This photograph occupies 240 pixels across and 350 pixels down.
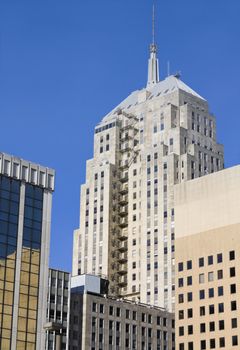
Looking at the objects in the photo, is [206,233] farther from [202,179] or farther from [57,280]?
[57,280]

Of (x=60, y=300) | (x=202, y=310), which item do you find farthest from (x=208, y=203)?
(x=60, y=300)

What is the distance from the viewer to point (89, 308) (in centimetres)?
17012

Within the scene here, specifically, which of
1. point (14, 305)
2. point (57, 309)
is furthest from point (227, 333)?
point (14, 305)

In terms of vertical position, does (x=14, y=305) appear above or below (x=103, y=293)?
below

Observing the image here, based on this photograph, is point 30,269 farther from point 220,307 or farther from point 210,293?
point 220,307

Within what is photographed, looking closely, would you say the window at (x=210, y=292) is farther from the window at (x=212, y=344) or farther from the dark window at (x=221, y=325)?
the window at (x=212, y=344)

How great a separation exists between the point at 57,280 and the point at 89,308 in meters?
16.9

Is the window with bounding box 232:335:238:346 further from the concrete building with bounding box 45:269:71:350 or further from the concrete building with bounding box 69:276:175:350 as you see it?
the concrete building with bounding box 45:269:71:350

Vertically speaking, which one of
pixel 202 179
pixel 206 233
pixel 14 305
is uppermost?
pixel 202 179

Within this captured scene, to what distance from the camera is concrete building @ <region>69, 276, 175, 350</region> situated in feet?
553

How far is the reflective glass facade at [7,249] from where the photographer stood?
13000 centimetres

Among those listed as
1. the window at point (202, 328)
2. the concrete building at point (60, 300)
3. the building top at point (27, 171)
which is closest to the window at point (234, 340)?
the window at point (202, 328)

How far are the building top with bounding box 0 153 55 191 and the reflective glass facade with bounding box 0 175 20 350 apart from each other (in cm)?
141

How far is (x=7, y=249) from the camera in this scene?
438 feet
